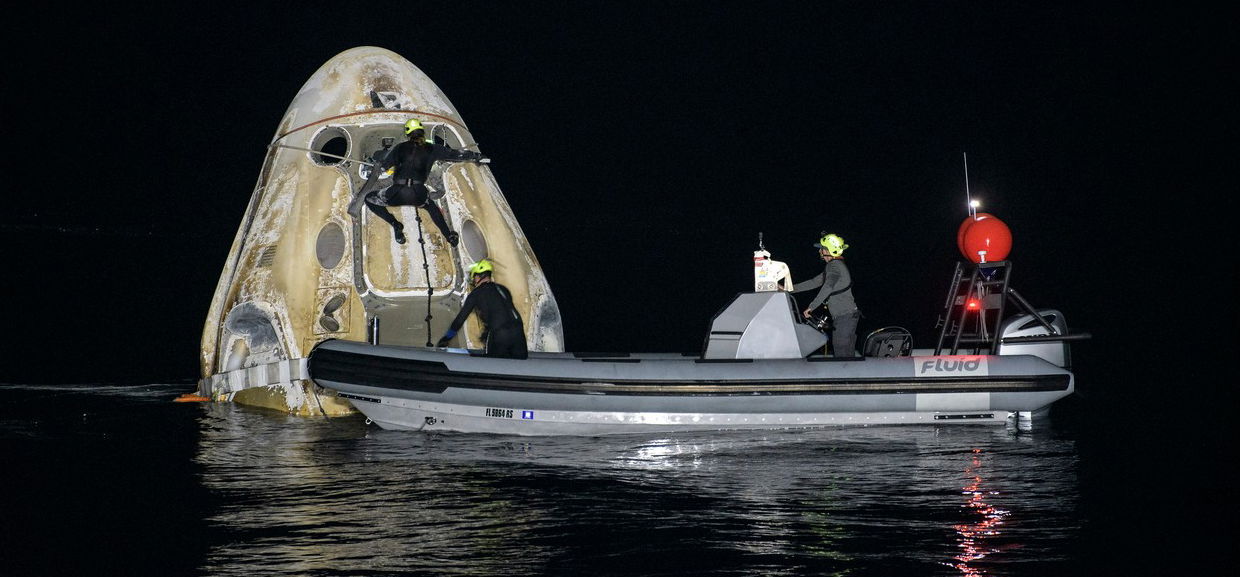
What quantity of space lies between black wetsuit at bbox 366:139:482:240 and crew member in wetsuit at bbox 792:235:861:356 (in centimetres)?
409

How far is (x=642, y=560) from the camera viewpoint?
8.15m

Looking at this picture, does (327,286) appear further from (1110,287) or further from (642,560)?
(1110,287)

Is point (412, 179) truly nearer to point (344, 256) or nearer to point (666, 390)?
point (344, 256)

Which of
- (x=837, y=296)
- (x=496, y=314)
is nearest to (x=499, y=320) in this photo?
(x=496, y=314)

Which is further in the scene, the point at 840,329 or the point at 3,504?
the point at 840,329

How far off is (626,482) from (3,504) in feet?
16.2

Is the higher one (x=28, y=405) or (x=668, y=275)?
(x=668, y=275)

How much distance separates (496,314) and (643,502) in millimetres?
3769

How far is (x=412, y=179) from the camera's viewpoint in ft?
46.5

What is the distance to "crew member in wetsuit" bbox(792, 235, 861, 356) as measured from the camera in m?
13.6

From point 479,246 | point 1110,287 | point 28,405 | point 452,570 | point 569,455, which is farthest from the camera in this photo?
point 1110,287

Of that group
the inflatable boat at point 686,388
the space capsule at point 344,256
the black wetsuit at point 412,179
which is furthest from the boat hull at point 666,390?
the black wetsuit at point 412,179

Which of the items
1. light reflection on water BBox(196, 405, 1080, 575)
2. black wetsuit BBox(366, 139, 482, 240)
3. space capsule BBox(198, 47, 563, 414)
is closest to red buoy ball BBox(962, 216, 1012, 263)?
light reflection on water BBox(196, 405, 1080, 575)

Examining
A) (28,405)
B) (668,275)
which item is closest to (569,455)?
(28,405)
